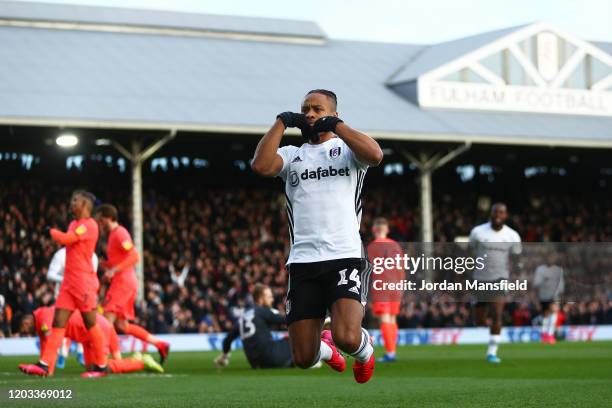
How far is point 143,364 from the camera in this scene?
14789 mm

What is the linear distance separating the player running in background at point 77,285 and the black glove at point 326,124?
5.83 m

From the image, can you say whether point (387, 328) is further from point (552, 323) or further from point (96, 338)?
point (552, 323)

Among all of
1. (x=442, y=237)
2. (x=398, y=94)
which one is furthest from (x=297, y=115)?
(x=442, y=237)

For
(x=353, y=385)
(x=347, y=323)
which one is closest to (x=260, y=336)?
(x=353, y=385)

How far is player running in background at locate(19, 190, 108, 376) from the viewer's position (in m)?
13.5

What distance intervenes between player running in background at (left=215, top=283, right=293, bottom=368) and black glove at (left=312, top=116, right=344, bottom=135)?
7286mm

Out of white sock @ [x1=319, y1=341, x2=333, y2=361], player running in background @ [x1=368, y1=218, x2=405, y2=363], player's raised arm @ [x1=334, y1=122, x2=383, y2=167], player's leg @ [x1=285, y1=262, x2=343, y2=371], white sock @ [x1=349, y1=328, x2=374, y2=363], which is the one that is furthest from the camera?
player running in background @ [x1=368, y1=218, x2=405, y2=363]

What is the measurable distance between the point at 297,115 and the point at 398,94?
24.4m

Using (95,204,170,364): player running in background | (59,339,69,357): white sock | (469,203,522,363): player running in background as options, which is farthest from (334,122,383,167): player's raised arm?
(59,339,69,357): white sock

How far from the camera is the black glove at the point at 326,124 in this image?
817cm

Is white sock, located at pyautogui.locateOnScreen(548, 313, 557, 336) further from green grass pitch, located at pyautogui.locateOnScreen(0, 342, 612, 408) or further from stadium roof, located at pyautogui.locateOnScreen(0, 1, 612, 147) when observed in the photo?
green grass pitch, located at pyautogui.locateOnScreen(0, 342, 612, 408)

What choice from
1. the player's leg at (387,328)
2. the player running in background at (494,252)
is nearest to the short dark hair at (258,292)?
the player's leg at (387,328)

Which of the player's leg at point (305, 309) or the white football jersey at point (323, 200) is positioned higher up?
the white football jersey at point (323, 200)

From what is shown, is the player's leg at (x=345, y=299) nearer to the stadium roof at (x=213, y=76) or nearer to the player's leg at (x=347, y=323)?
the player's leg at (x=347, y=323)
